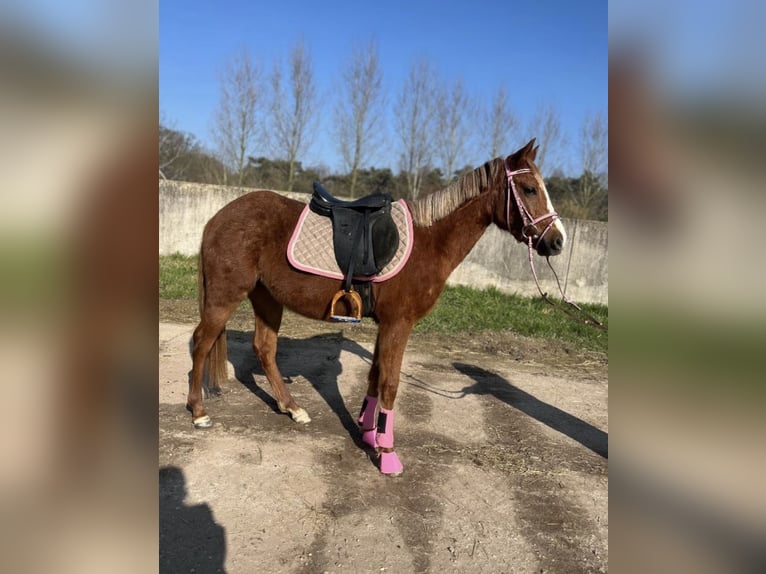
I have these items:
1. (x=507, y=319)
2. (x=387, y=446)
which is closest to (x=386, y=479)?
(x=387, y=446)

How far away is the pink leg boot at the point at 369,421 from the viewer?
3367 mm

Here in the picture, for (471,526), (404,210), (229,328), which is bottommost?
(471,526)

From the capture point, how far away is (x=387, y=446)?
10.0 feet

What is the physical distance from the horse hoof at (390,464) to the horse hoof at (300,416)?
90 cm

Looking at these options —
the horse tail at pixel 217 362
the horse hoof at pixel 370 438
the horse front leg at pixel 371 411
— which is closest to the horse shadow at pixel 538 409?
→ the horse front leg at pixel 371 411

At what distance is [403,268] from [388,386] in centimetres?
82

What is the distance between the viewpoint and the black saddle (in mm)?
3168

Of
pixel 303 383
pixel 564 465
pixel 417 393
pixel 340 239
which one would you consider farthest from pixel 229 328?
pixel 564 465

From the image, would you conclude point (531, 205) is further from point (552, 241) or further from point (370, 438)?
point (370, 438)
